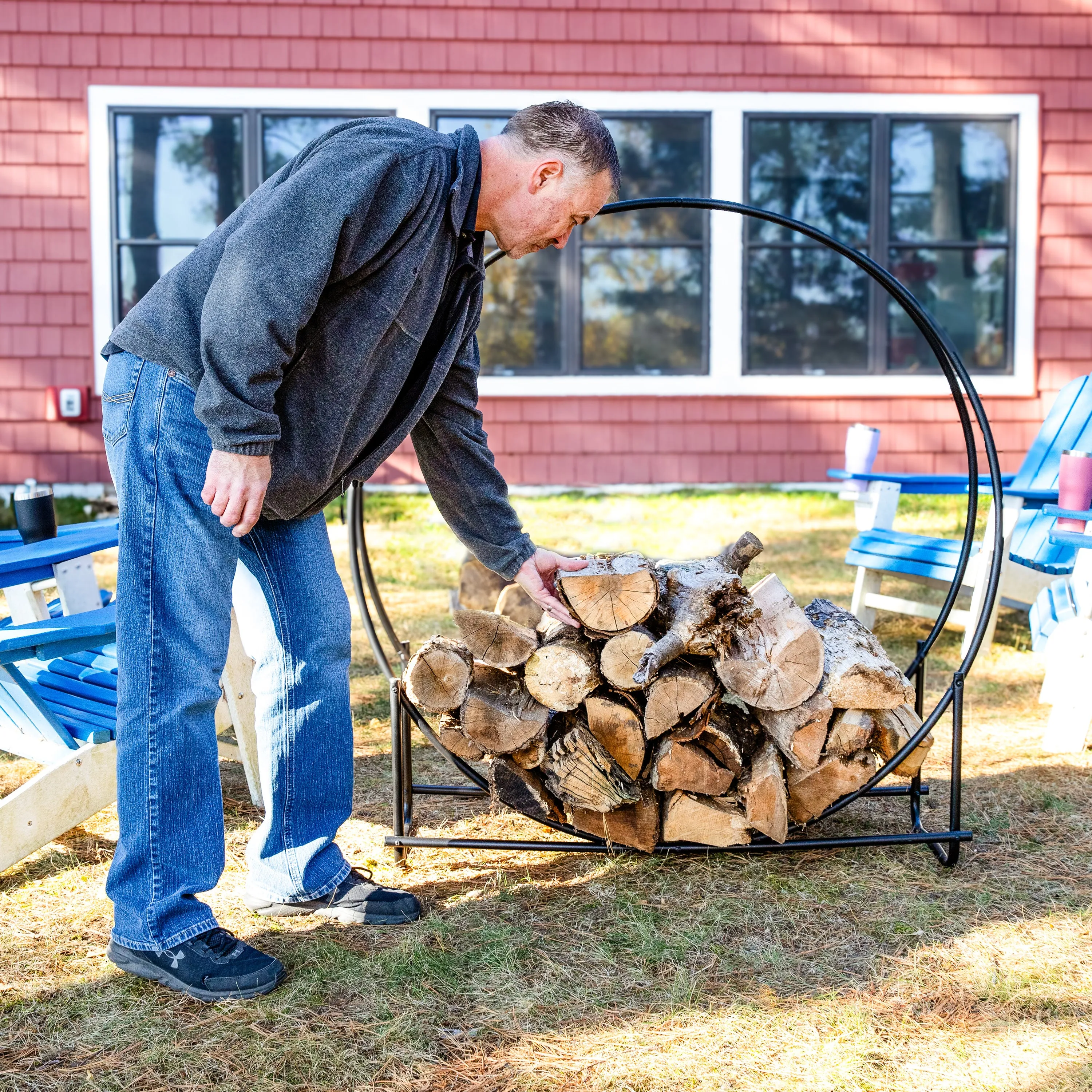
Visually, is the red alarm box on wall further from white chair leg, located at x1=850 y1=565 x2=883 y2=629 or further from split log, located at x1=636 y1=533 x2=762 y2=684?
split log, located at x1=636 y1=533 x2=762 y2=684

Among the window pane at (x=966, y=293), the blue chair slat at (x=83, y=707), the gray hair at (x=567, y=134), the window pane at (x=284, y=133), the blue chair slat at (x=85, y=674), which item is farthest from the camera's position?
the window pane at (x=966, y=293)

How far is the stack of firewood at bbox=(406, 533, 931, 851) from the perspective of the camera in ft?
7.34

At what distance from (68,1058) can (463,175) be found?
1.49m

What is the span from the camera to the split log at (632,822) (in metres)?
2.35

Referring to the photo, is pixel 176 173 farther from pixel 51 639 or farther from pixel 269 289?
pixel 269 289

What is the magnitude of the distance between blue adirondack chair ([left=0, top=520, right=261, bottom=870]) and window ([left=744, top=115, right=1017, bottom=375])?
5488mm

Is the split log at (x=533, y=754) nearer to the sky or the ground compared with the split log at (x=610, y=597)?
nearer to the ground

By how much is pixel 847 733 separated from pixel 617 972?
708mm

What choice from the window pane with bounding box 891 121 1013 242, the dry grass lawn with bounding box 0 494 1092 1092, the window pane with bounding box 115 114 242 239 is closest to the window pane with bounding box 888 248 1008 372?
the window pane with bounding box 891 121 1013 242

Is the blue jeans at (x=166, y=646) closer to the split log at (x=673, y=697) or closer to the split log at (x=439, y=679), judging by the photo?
the split log at (x=439, y=679)

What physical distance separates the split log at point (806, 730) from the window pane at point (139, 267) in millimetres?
6097

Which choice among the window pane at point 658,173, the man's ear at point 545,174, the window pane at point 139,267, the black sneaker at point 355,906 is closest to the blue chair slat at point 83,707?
the black sneaker at point 355,906

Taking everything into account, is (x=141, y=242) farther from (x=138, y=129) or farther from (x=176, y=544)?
(x=176, y=544)

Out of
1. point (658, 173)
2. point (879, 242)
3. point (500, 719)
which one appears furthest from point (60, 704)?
point (879, 242)
